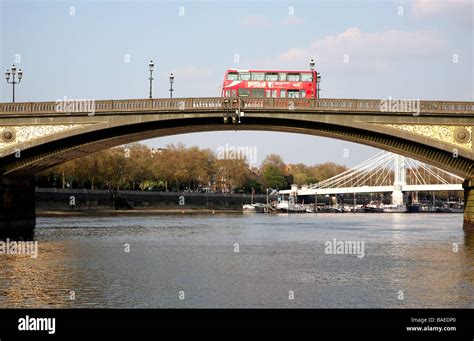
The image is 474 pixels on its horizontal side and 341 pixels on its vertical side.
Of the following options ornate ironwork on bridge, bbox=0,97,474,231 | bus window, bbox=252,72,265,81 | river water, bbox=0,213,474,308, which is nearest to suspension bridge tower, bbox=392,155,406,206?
ornate ironwork on bridge, bbox=0,97,474,231

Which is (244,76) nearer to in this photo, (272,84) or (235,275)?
(272,84)

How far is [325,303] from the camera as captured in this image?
2641 cm

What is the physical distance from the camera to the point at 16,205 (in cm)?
6494

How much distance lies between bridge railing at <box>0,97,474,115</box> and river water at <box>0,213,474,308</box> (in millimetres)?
9310

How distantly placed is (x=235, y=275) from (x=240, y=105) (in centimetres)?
2335

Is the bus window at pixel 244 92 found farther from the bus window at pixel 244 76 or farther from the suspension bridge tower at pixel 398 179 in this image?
the suspension bridge tower at pixel 398 179

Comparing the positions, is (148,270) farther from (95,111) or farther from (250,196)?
(250,196)

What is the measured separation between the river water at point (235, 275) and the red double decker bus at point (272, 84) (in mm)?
13455

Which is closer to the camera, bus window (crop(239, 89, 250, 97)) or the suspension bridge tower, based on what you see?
bus window (crop(239, 89, 250, 97))

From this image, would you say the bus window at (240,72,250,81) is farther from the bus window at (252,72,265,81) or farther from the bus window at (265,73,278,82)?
the bus window at (265,73,278,82)

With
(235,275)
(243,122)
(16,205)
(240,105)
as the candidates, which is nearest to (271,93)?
(243,122)

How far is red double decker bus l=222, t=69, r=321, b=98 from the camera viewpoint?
6069 centimetres

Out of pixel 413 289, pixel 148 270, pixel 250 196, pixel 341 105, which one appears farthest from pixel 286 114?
pixel 250 196
